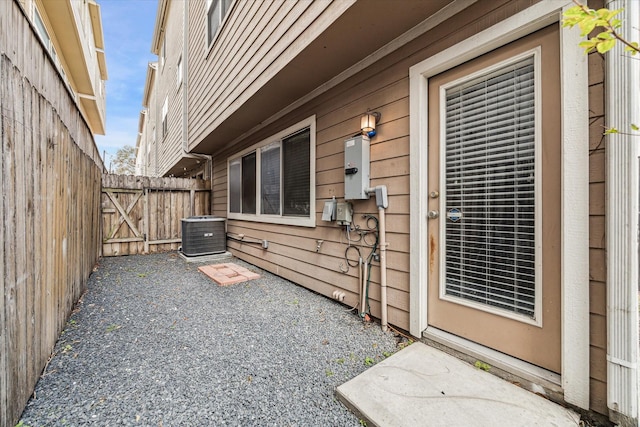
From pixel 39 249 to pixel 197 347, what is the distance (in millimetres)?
1296

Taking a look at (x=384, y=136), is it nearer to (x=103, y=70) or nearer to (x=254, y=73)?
(x=254, y=73)

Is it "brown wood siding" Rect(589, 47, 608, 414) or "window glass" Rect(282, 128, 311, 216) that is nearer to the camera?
"brown wood siding" Rect(589, 47, 608, 414)

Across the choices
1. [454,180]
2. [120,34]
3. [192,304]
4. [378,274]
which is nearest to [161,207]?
[192,304]

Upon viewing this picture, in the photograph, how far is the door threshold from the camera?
156cm

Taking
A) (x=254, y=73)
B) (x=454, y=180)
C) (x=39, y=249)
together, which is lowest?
(x=39, y=249)

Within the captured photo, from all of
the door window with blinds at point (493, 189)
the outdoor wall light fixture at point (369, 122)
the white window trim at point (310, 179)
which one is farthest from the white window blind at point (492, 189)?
the white window trim at point (310, 179)

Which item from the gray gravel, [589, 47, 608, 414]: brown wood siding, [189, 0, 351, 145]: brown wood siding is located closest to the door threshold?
[589, 47, 608, 414]: brown wood siding

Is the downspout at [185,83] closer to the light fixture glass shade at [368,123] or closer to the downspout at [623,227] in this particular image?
the light fixture glass shade at [368,123]

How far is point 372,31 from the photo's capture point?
7.48 feet

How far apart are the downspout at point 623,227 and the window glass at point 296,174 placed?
281 centimetres

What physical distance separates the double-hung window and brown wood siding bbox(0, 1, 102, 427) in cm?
325

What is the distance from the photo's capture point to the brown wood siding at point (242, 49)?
97.5 inches

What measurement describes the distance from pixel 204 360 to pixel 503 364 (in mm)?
2118

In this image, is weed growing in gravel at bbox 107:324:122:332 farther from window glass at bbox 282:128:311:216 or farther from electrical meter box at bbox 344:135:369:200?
electrical meter box at bbox 344:135:369:200
